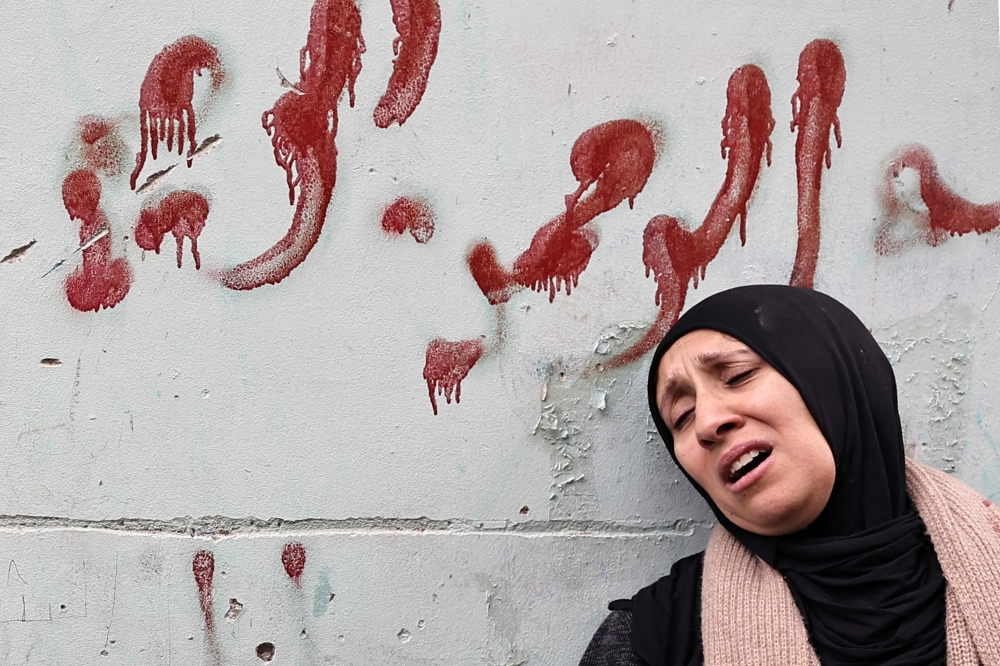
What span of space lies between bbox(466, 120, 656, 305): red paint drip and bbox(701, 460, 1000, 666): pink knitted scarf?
706 mm

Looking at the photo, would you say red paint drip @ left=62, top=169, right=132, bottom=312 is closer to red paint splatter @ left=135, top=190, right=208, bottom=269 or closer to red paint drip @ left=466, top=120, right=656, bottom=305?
red paint splatter @ left=135, top=190, right=208, bottom=269

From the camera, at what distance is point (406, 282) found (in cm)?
205

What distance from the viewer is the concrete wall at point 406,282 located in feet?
6.44

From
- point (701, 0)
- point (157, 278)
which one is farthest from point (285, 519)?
point (701, 0)

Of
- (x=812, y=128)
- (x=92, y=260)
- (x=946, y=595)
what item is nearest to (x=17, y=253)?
(x=92, y=260)

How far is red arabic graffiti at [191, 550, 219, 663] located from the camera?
1.99m

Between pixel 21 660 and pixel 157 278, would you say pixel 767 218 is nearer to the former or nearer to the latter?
pixel 157 278

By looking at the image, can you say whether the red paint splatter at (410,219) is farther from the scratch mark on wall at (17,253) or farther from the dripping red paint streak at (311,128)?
the scratch mark on wall at (17,253)

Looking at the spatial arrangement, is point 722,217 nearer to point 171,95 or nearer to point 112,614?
point 171,95

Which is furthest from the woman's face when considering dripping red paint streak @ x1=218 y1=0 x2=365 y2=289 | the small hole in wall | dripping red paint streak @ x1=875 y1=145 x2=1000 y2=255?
the small hole in wall

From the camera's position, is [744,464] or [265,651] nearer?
[744,464]

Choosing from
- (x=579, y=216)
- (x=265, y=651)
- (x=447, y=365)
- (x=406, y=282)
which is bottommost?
(x=265, y=651)

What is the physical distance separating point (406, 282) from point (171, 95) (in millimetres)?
618

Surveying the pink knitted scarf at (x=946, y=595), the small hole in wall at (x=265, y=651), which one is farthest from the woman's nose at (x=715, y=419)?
the small hole in wall at (x=265, y=651)
